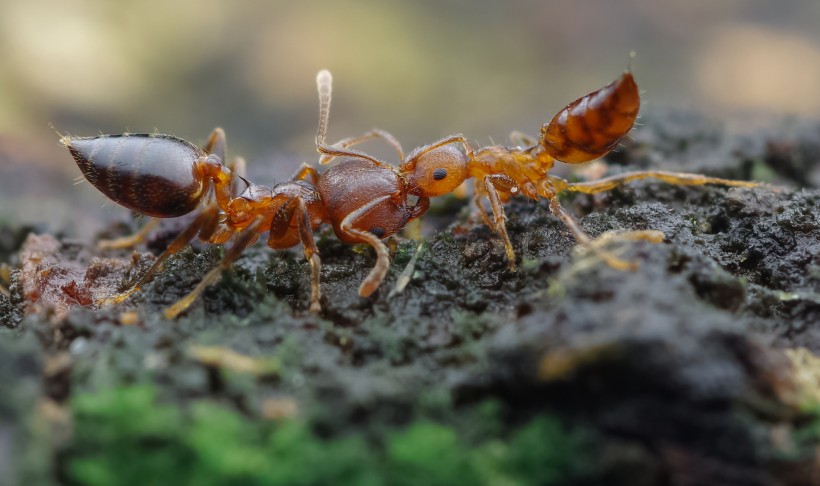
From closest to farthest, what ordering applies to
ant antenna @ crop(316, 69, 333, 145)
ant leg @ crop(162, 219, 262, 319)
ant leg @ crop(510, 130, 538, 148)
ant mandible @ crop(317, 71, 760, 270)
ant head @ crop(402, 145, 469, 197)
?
→ ant leg @ crop(162, 219, 262, 319), ant mandible @ crop(317, 71, 760, 270), ant head @ crop(402, 145, 469, 197), ant antenna @ crop(316, 69, 333, 145), ant leg @ crop(510, 130, 538, 148)

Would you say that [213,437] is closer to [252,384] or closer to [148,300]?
[252,384]

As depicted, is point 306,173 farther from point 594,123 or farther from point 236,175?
point 594,123

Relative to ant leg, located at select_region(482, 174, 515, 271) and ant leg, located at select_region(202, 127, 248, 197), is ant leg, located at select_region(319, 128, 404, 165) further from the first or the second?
ant leg, located at select_region(482, 174, 515, 271)

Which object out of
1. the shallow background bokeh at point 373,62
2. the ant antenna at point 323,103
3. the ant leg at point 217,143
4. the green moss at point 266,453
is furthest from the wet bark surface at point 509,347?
the shallow background bokeh at point 373,62

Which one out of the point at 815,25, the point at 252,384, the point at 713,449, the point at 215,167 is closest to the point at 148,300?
the point at 215,167

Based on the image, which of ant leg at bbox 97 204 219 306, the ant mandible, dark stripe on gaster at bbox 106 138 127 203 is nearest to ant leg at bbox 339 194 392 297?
the ant mandible

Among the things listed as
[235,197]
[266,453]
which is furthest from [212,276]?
[266,453]

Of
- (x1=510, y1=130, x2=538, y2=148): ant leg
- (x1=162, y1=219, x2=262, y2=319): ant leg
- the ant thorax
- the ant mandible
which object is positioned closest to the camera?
(x1=162, y1=219, x2=262, y2=319): ant leg
